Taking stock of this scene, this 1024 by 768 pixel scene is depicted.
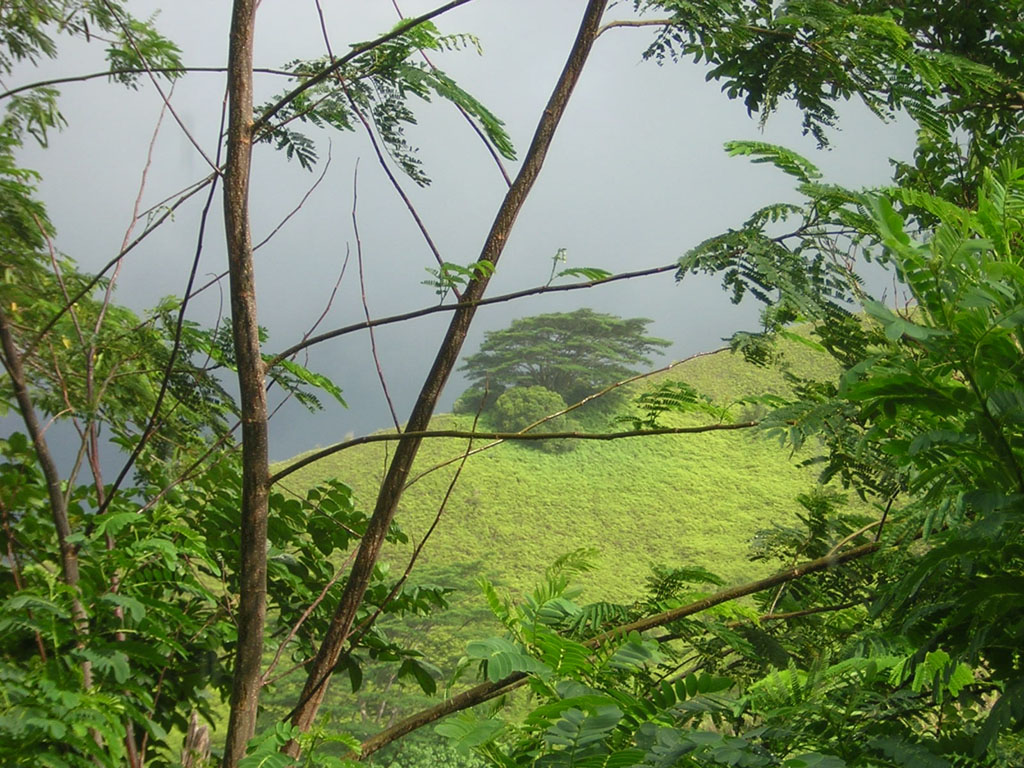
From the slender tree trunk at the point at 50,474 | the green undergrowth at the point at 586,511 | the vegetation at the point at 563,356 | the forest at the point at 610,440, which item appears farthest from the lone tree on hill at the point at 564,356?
the slender tree trunk at the point at 50,474

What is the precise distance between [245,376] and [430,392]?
0.28 m

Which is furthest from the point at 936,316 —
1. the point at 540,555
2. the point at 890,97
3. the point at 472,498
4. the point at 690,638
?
the point at 472,498

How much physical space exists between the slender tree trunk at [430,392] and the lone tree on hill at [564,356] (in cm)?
315

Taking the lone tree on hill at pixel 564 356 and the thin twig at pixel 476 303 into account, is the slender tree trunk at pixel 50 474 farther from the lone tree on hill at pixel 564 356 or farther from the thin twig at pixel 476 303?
the lone tree on hill at pixel 564 356

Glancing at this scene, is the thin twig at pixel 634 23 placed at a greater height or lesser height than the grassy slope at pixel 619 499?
greater

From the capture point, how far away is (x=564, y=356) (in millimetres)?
4742

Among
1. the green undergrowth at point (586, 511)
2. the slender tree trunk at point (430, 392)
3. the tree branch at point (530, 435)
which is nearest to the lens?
the tree branch at point (530, 435)

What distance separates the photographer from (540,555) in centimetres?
567

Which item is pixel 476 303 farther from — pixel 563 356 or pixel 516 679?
pixel 563 356

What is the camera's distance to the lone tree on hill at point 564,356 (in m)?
4.53

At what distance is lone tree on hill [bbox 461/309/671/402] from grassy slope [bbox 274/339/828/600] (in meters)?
0.75

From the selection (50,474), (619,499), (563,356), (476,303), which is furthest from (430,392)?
(619,499)

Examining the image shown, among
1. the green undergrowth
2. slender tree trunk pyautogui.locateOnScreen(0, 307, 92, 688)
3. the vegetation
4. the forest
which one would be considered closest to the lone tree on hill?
the vegetation

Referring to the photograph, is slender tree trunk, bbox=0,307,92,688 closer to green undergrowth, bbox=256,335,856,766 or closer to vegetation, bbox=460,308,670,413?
vegetation, bbox=460,308,670,413
